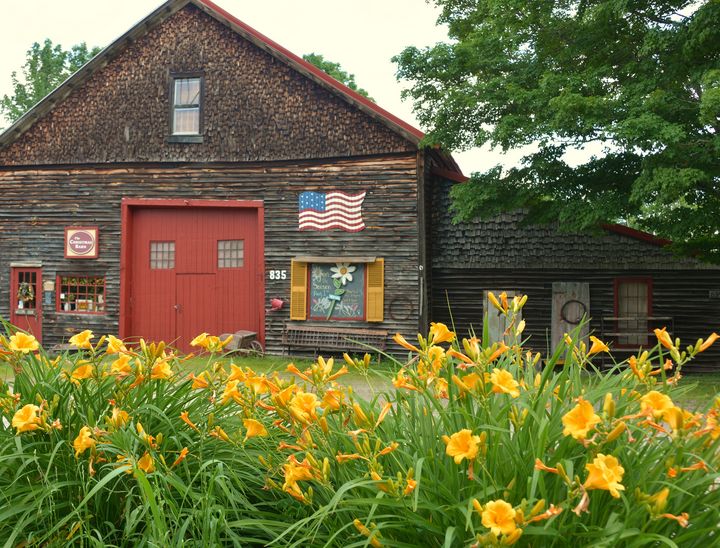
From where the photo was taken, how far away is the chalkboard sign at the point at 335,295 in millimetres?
15031

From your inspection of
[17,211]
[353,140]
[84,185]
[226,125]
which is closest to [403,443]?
[353,140]

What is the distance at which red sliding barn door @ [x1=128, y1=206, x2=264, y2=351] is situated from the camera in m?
15.8

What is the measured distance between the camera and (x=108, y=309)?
16172 mm

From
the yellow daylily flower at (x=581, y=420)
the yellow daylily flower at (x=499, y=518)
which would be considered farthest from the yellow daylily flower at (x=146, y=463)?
the yellow daylily flower at (x=581, y=420)

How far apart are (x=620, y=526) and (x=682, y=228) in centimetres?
1062

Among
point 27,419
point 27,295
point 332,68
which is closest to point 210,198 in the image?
point 27,295

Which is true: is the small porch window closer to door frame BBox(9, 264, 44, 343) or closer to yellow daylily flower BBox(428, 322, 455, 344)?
door frame BBox(9, 264, 44, 343)

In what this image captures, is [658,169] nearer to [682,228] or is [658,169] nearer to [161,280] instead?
[682,228]

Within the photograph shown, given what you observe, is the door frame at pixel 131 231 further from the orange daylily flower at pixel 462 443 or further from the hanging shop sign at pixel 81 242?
the orange daylily flower at pixel 462 443

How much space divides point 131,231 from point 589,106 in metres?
10.7

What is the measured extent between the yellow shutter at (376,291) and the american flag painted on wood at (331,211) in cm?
92

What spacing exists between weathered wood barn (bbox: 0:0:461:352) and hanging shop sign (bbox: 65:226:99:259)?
Answer: 33mm

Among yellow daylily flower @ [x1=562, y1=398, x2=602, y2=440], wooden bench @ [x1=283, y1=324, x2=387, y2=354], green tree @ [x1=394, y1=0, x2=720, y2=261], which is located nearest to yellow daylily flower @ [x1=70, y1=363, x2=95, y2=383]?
yellow daylily flower @ [x1=562, y1=398, x2=602, y2=440]

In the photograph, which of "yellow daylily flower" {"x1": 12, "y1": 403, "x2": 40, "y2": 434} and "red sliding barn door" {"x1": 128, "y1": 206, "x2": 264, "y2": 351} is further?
"red sliding barn door" {"x1": 128, "y1": 206, "x2": 264, "y2": 351}
